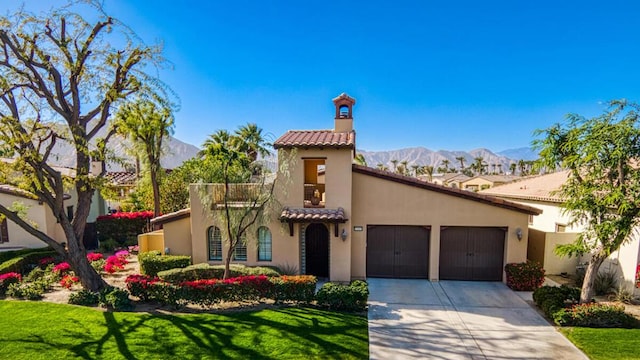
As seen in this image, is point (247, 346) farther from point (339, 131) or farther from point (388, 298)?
point (339, 131)

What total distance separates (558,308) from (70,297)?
16.5m

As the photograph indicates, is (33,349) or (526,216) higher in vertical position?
(526,216)

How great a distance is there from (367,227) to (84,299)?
11137 mm

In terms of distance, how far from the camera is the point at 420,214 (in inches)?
502

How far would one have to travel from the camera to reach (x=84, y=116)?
10719mm

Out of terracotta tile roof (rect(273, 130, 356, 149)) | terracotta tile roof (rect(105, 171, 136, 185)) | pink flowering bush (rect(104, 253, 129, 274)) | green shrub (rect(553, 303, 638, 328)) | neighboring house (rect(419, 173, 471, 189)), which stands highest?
terracotta tile roof (rect(273, 130, 356, 149))

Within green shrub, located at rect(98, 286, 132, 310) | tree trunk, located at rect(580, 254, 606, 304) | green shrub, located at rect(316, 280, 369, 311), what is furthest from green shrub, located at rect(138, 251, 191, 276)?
tree trunk, located at rect(580, 254, 606, 304)

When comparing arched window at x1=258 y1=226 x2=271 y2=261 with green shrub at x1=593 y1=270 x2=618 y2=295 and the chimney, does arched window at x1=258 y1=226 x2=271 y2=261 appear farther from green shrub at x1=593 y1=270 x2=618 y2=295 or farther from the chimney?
green shrub at x1=593 y1=270 x2=618 y2=295

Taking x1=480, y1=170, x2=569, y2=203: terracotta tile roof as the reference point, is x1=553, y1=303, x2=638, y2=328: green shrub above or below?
below

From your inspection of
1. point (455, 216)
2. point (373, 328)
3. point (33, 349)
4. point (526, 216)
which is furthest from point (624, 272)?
point (33, 349)

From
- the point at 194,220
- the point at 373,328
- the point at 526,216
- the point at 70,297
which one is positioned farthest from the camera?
the point at 194,220

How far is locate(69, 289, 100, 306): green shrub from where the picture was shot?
9.98 m

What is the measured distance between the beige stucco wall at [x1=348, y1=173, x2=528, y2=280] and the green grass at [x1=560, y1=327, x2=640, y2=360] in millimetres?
4215

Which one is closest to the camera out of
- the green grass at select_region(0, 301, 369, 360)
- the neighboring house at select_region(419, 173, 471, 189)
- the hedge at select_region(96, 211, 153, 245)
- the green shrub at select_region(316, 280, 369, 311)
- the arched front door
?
the green grass at select_region(0, 301, 369, 360)
